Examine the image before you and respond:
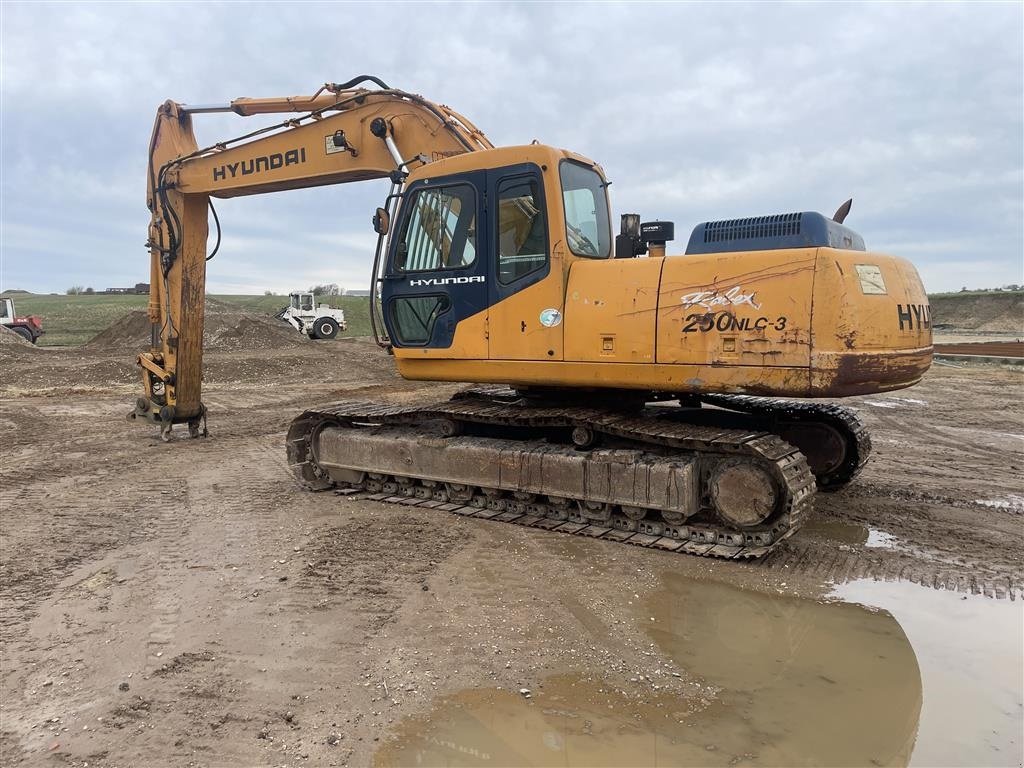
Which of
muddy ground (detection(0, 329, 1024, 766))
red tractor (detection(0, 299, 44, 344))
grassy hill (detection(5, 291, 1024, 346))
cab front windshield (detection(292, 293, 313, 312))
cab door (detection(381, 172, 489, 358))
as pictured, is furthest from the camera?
grassy hill (detection(5, 291, 1024, 346))

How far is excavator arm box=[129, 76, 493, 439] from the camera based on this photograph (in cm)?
712

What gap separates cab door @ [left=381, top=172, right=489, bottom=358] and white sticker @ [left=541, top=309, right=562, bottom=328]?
1.95 ft

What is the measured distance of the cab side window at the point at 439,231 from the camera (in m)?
6.16

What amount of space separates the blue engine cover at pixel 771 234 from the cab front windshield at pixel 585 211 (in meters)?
0.85

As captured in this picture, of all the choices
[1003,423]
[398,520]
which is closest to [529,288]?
[398,520]

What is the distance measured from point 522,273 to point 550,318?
0.49 meters

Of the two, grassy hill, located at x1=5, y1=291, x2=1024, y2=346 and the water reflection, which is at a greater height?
grassy hill, located at x1=5, y1=291, x2=1024, y2=346


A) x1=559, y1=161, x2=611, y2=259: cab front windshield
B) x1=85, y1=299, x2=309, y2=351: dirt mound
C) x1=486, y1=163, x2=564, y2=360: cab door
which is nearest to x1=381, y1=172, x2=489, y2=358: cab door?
x1=486, y1=163, x2=564, y2=360: cab door

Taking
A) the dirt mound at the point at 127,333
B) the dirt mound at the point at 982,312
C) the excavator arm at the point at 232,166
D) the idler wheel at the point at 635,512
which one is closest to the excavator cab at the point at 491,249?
the excavator arm at the point at 232,166

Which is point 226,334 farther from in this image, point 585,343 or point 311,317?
point 585,343

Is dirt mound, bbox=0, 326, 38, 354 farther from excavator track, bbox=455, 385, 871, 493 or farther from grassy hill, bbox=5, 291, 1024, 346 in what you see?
excavator track, bbox=455, 385, 871, 493

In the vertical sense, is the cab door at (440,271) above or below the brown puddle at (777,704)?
above

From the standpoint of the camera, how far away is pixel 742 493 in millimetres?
5359

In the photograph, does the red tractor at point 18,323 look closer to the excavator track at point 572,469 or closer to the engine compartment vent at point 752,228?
the excavator track at point 572,469
